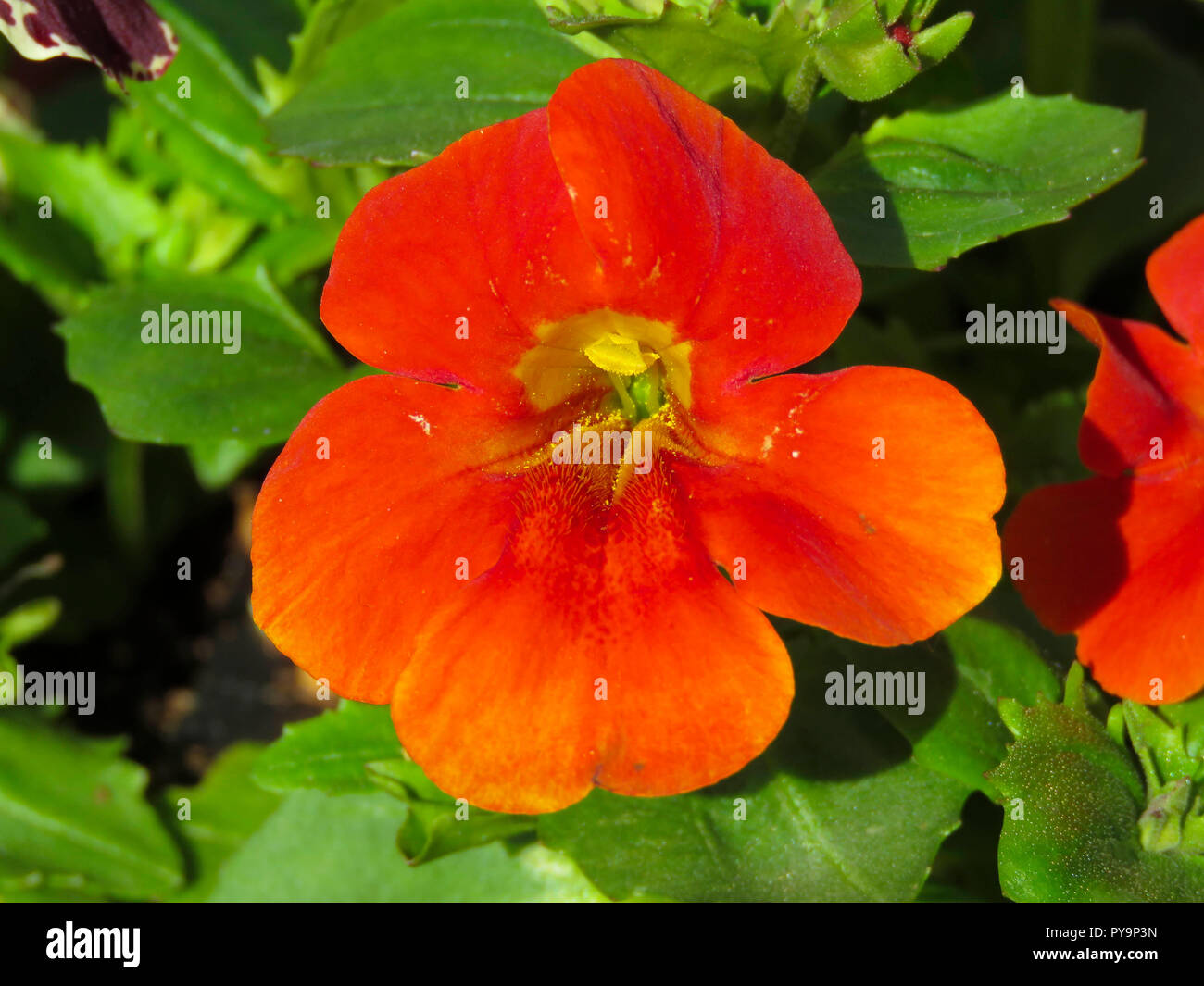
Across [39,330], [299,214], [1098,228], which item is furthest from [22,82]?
[1098,228]

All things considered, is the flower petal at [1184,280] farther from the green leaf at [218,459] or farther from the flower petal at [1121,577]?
the green leaf at [218,459]

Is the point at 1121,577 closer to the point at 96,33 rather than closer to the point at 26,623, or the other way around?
the point at 96,33

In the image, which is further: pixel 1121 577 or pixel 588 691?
pixel 1121 577

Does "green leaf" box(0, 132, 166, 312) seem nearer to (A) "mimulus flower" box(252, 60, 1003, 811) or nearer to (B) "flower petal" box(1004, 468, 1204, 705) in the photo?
(A) "mimulus flower" box(252, 60, 1003, 811)

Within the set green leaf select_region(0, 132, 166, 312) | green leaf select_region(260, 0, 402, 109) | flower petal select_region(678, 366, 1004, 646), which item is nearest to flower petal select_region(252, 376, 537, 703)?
flower petal select_region(678, 366, 1004, 646)

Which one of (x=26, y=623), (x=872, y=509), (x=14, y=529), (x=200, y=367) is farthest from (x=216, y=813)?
(x=872, y=509)
